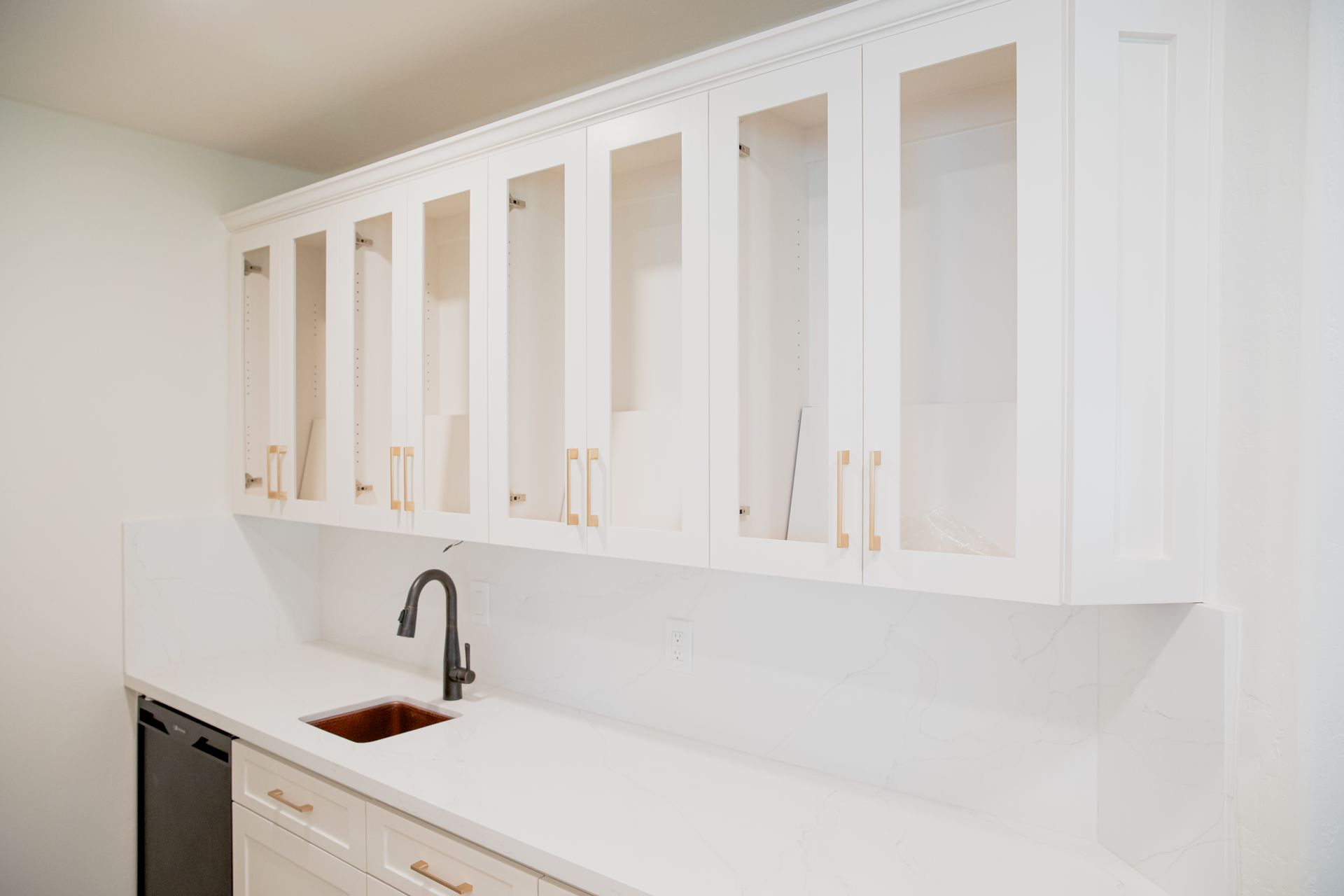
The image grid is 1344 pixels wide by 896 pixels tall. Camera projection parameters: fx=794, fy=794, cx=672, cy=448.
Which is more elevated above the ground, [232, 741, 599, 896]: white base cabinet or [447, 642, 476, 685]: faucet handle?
[447, 642, 476, 685]: faucet handle

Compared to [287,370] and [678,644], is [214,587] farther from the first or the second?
[678,644]

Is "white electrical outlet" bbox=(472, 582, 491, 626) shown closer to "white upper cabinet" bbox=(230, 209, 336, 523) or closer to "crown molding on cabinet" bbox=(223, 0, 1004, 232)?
"white upper cabinet" bbox=(230, 209, 336, 523)

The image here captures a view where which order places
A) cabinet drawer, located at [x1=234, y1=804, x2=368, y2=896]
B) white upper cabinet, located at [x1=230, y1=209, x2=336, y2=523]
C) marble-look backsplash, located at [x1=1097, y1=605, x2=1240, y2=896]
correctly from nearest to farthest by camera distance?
marble-look backsplash, located at [x1=1097, y1=605, x2=1240, y2=896]
cabinet drawer, located at [x1=234, y1=804, x2=368, y2=896]
white upper cabinet, located at [x1=230, y1=209, x2=336, y2=523]

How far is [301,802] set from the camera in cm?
185

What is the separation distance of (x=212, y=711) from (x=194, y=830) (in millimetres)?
397

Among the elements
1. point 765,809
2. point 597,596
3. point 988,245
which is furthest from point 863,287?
point 597,596

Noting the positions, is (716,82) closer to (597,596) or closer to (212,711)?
(597,596)

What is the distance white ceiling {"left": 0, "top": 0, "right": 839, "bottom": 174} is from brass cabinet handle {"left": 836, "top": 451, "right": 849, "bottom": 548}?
104 cm

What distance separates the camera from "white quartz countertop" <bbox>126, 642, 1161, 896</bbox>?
49.4 inches

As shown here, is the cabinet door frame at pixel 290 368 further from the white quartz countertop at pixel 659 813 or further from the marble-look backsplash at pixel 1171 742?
the marble-look backsplash at pixel 1171 742

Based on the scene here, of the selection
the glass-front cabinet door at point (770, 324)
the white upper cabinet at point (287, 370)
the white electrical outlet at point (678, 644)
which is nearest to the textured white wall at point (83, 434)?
the white upper cabinet at point (287, 370)

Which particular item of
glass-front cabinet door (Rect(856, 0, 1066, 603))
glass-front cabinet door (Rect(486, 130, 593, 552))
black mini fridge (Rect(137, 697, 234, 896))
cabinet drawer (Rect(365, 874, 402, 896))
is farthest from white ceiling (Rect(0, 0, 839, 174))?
cabinet drawer (Rect(365, 874, 402, 896))

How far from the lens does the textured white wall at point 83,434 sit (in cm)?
225

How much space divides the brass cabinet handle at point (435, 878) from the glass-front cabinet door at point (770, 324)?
0.77m
